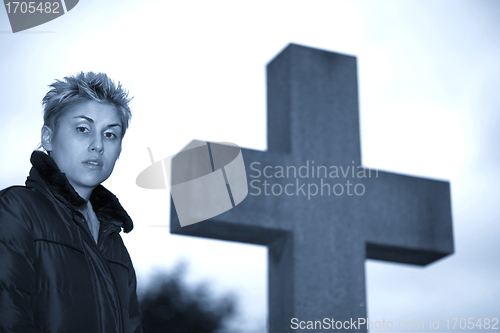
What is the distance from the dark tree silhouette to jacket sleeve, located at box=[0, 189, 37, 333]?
9428 mm

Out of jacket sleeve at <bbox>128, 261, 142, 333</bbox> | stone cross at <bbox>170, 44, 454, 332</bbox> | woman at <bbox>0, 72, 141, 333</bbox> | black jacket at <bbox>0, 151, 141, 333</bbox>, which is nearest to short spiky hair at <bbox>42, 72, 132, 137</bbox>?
woman at <bbox>0, 72, 141, 333</bbox>

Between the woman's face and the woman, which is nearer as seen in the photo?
the woman

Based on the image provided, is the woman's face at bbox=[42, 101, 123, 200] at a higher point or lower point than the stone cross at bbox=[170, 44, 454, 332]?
lower

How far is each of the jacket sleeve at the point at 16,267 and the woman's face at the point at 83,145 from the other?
23 cm

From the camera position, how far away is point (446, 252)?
517cm

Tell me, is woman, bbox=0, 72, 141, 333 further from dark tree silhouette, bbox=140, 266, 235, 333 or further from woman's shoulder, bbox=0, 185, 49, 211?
dark tree silhouette, bbox=140, 266, 235, 333

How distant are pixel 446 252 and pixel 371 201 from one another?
2.74ft

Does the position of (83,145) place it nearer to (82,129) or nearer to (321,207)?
(82,129)

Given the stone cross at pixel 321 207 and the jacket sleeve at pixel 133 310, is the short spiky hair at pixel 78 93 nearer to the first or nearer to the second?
the jacket sleeve at pixel 133 310

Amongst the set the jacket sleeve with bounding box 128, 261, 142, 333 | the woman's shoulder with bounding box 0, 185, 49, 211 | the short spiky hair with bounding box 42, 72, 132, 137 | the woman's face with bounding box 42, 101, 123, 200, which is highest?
the short spiky hair with bounding box 42, 72, 132, 137

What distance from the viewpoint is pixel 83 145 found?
1.96 m

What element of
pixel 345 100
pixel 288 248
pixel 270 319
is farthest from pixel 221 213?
pixel 345 100

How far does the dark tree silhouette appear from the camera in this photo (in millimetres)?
11102

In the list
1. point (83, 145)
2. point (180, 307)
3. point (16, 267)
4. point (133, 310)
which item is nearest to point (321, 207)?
point (133, 310)
